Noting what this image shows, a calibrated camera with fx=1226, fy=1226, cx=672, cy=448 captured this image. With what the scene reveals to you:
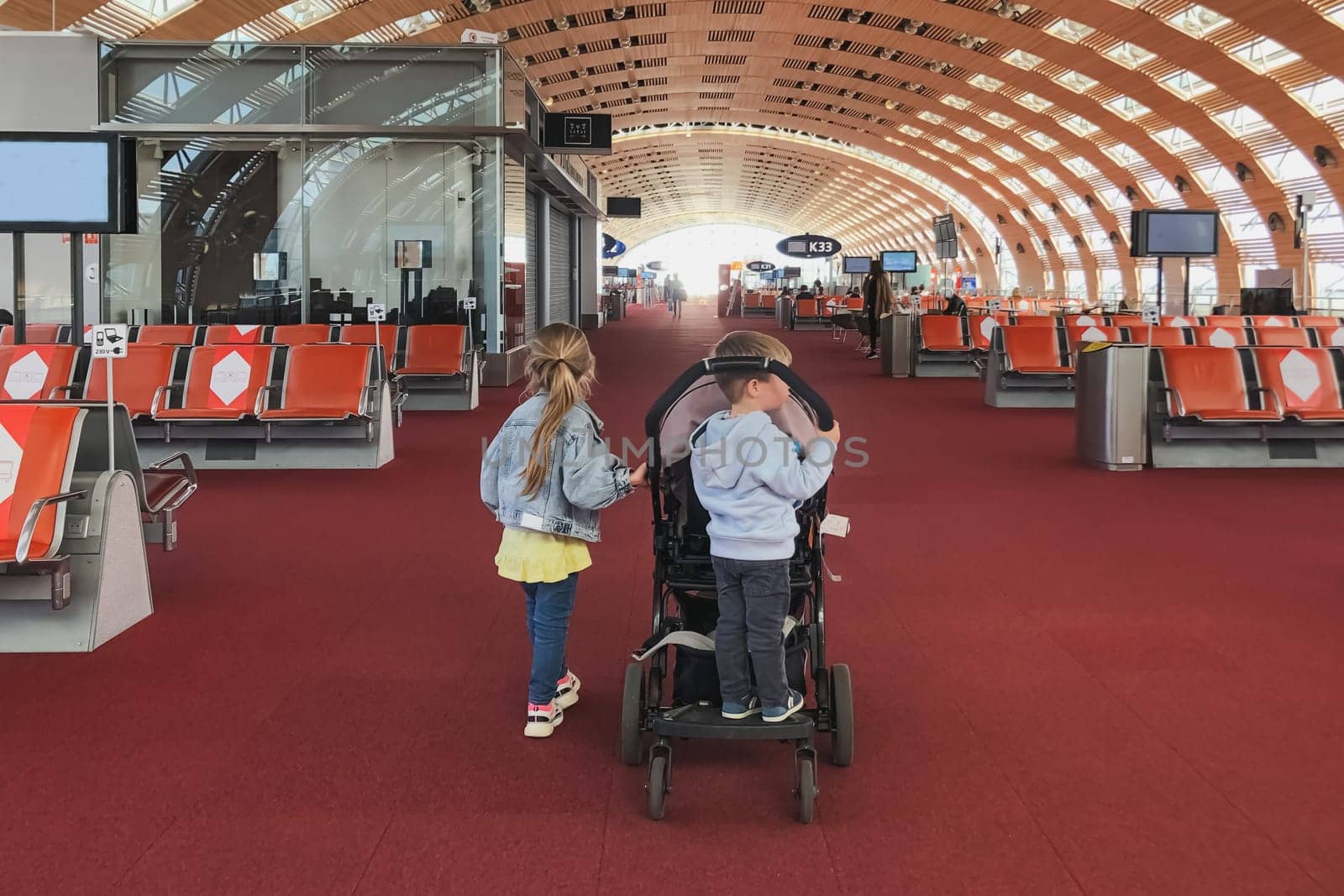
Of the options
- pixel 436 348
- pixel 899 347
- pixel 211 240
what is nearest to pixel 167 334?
pixel 211 240

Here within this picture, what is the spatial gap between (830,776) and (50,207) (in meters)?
5.48

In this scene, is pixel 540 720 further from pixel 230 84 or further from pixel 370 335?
pixel 230 84

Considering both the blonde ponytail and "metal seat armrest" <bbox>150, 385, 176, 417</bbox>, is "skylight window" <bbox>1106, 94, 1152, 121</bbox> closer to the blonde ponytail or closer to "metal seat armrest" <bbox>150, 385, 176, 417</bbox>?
"metal seat armrest" <bbox>150, 385, 176, 417</bbox>

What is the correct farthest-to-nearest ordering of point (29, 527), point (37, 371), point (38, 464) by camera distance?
point (37, 371)
point (38, 464)
point (29, 527)

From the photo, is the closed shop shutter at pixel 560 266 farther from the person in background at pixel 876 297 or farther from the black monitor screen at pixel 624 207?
the person in background at pixel 876 297

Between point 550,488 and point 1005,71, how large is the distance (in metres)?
36.4

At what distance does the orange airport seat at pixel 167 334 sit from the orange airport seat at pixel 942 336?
10101 mm

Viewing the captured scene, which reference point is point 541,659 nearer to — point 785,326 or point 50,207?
point 50,207

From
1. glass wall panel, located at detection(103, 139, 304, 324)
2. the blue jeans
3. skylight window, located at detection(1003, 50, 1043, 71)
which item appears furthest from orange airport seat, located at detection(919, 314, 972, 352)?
skylight window, located at detection(1003, 50, 1043, 71)

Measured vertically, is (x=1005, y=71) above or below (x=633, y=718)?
above

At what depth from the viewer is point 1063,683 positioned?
4.24 meters

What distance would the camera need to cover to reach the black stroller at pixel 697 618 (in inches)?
128

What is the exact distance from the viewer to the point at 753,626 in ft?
10.6

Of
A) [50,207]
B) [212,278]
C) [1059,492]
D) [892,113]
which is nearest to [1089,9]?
[892,113]
